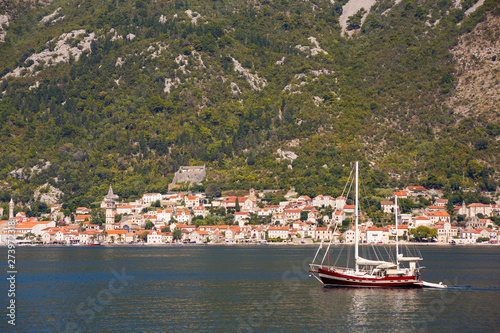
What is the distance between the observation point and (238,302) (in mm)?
53812

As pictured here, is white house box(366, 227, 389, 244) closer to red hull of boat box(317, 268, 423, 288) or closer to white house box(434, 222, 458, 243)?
white house box(434, 222, 458, 243)

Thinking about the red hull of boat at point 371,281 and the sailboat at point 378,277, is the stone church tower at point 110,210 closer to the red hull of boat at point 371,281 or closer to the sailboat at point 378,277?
the sailboat at point 378,277

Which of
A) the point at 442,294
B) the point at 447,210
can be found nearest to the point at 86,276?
the point at 442,294

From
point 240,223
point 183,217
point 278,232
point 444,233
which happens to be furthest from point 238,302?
point 183,217

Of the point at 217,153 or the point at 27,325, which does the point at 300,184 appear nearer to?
the point at 217,153

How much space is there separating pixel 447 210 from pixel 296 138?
189 feet

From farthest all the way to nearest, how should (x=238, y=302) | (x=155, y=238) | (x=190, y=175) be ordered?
(x=190, y=175) < (x=155, y=238) < (x=238, y=302)

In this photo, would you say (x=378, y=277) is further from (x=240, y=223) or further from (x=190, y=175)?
(x=190, y=175)

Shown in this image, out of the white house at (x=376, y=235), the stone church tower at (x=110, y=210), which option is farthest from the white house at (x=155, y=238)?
the white house at (x=376, y=235)

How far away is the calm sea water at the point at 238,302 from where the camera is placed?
44.6 metres

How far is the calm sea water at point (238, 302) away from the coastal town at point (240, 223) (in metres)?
66.7

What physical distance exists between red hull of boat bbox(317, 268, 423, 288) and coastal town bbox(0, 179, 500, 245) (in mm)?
79139

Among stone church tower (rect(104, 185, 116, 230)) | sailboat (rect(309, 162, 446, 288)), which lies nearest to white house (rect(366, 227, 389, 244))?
stone church tower (rect(104, 185, 116, 230))

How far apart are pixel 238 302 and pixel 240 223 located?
108m
